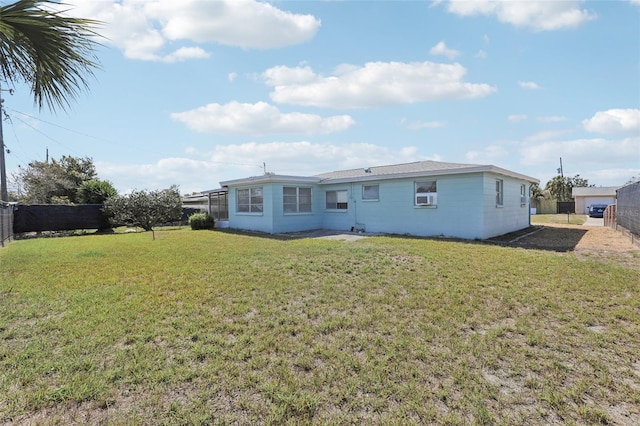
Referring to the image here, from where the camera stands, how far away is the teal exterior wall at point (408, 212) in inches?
457

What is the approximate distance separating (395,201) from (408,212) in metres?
0.71

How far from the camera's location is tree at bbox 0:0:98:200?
2455 millimetres

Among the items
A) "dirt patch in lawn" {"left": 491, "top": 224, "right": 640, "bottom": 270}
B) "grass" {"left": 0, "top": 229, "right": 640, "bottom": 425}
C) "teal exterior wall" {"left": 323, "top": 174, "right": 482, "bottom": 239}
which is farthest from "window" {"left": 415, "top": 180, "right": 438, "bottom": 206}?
"grass" {"left": 0, "top": 229, "right": 640, "bottom": 425}

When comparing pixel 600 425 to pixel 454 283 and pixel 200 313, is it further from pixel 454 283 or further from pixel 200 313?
pixel 200 313

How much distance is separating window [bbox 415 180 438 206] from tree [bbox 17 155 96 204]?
76.8 feet

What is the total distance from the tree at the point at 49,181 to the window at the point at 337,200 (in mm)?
19030

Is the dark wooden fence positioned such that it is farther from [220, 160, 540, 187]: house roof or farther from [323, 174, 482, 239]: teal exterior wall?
[323, 174, 482, 239]: teal exterior wall

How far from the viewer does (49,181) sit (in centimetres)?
2503

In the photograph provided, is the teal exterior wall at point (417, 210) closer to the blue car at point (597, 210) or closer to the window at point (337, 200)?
the window at point (337, 200)

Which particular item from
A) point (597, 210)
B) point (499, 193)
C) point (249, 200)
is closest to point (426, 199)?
point (499, 193)

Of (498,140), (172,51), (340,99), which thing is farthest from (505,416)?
(498,140)

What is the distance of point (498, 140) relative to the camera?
19906mm

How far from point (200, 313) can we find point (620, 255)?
31.9 ft

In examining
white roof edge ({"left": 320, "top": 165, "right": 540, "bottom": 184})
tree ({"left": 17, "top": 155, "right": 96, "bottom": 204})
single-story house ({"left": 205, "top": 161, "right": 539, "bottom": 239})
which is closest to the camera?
white roof edge ({"left": 320, "top": 165, "right": 540, "bottom": 184})
